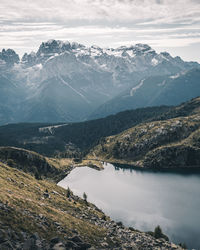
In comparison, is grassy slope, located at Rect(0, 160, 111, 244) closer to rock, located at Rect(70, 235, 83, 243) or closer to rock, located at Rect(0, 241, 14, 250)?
rock, located at Rect(70, 235, 83, 243)

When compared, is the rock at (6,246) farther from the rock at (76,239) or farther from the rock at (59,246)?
the rock at (76,239)

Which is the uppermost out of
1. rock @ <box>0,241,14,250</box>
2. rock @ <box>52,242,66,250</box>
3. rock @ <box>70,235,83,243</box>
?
rock @ <box>0,241,14,250</box>

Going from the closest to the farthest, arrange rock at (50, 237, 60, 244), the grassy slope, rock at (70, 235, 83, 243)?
1. rock at (50, 237, 60, 244)
2. the grassy slope
3. rock at (70, 235, 83, 243)

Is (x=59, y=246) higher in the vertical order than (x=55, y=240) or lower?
lower

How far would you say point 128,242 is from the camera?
11188 centimetres

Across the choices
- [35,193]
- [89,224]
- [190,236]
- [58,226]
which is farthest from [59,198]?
[190,236]

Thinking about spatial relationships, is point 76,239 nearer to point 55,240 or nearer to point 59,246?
point 55,240

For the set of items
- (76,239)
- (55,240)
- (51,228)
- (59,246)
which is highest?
(55,240)

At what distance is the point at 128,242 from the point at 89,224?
1893 centimetres

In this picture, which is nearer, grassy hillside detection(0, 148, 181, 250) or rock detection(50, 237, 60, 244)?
grassy hillside detection(0, 148, 181, 250)

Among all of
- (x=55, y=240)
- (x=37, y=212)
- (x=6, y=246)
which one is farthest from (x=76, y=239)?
(x=6, y=246)

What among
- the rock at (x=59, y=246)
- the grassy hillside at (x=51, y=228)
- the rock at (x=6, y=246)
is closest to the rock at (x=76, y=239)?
the grassy hillside at (x=51, y=228)

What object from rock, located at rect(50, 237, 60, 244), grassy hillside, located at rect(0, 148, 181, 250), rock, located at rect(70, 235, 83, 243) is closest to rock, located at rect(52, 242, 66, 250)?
grassy hillside, located at rect(0, 148, 181, 250)

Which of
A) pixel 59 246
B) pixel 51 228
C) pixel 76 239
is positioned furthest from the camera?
pixel 51 228
